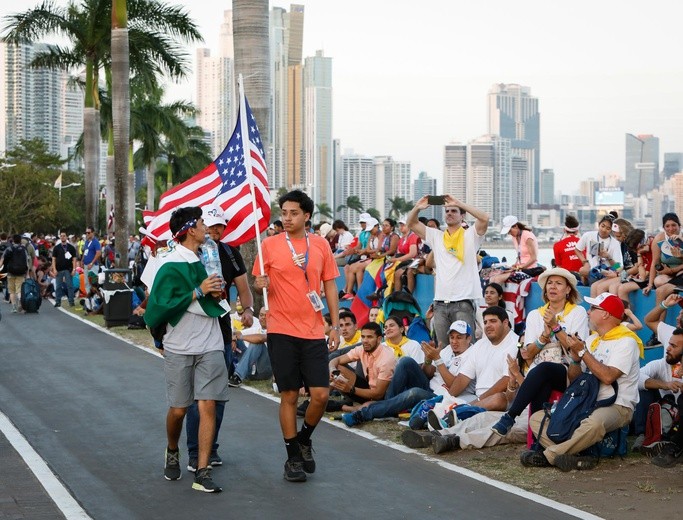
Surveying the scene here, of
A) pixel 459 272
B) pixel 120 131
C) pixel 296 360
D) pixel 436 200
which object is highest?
pixel 120 131

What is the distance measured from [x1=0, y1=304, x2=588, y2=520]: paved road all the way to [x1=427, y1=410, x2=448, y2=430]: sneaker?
587mm

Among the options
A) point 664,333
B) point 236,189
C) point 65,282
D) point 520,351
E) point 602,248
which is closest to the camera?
point 520,351

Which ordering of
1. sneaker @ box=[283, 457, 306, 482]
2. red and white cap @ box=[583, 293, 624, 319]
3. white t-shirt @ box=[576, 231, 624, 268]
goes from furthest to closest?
white t-shirt @ box=[576, 231, 624, 268]
red and white cap @ box=[583, 293, 624, 319]
sneaker @ box=[283, 457, 306, 482]

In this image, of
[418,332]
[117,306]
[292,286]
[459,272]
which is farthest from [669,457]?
[117,306]

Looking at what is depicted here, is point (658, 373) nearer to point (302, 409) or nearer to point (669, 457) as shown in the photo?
point (669, 457)

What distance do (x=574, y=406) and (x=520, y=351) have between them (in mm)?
1242

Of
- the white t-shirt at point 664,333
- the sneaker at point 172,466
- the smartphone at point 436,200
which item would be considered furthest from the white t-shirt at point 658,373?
the sneaker at point 172,466

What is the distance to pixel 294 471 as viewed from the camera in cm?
839

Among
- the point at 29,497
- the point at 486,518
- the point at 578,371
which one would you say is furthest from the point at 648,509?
the point at 29,497

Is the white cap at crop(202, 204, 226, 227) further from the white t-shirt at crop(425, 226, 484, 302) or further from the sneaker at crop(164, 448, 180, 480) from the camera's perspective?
the white t-shirt at crop(425, 226, 484, 302)

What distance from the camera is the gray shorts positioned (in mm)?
8234

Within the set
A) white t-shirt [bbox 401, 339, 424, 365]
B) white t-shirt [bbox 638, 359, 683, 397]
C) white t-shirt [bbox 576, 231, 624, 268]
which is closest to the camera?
white t-shirt [bbox 638, 359, 683, 397]

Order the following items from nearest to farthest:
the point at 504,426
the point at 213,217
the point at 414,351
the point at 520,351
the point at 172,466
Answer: the point at 172,466 < the point at 213,217 < the point at 504,426 < the point at 520,351 < the point at 414,351

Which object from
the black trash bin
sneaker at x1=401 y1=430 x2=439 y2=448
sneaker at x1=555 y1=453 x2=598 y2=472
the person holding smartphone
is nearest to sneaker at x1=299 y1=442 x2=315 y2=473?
sneaker at x1=401 y1=430 x2=439 y2=448
